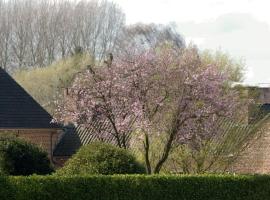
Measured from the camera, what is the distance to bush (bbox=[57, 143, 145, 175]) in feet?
62.1

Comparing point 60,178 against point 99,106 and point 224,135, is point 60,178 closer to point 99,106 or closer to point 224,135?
point 99,106

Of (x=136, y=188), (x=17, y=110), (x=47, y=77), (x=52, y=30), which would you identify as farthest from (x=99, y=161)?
(x=52, y=30)

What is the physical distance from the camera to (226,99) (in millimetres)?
25016

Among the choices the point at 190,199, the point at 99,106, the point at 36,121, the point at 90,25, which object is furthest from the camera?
the point at 90,25

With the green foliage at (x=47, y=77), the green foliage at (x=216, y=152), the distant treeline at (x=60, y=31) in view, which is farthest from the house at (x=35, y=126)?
the distant treeline at (x=60, y=31)

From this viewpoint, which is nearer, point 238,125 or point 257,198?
point 257,198

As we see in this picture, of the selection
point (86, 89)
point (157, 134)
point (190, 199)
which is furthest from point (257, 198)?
point (86, 89)

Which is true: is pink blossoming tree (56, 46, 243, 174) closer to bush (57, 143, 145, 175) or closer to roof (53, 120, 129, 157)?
bush (57, 143, 145, 175)

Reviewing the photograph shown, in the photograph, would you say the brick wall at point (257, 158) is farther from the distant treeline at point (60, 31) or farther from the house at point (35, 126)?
the distant treeline at point (60, 31)

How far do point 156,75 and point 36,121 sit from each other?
10.9m

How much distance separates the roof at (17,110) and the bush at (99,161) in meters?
13.8

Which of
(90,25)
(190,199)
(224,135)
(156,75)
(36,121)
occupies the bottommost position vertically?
(90,25)

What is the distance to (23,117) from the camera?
3338 cm

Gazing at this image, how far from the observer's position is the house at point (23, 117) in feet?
108
